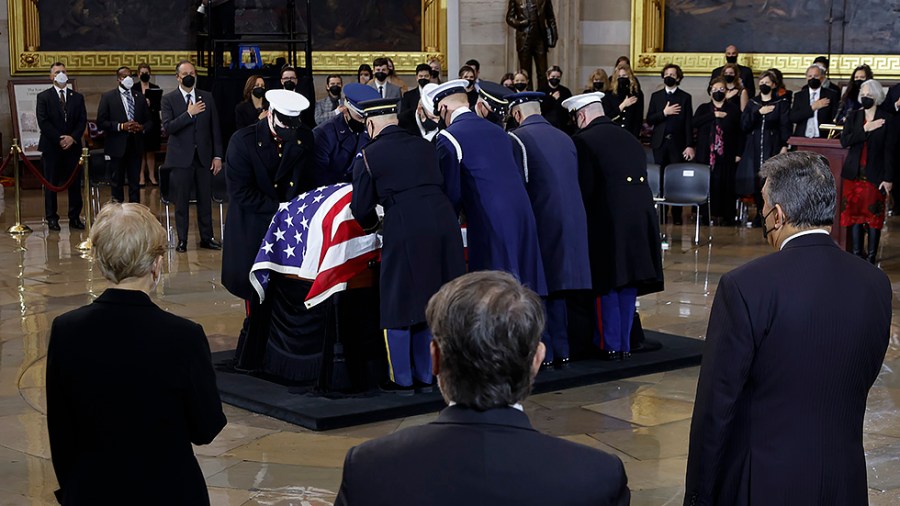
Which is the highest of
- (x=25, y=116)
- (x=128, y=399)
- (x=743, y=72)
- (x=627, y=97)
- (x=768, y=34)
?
(x=768, y=34)

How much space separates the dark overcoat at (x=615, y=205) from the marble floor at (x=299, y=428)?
0.69 m

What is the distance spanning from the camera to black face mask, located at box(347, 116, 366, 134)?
8.16 meters

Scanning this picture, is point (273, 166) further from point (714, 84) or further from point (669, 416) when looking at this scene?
point (714, 84)

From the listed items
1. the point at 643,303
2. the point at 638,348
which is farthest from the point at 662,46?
the point at 638,348

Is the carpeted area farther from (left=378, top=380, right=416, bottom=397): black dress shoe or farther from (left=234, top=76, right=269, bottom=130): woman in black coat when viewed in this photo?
(left=234, top=76, right=269, bottom=130): woman in black coat

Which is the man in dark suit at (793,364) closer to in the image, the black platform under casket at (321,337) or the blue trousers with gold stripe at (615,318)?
the black platform under casket at (321,337)

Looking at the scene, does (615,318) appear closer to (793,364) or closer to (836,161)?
(793,364)

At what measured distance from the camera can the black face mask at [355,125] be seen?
8164 mm

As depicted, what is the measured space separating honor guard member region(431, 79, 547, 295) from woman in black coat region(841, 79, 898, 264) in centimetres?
565

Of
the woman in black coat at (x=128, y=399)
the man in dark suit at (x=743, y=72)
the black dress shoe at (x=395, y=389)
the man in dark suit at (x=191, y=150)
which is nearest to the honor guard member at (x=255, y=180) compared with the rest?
the black dress shoe at (x=395, y=389)

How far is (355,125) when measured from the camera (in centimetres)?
818

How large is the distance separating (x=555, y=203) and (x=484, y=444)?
5.50 meters

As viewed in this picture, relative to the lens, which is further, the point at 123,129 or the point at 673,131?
the point at 673,131

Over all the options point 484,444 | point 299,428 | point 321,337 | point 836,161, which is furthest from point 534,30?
point 484,444
